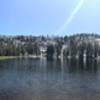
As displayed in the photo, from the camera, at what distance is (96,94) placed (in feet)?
145

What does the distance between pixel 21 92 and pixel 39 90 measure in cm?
349

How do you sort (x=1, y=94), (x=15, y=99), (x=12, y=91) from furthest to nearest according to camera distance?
(x=12, y=91) < (x=1, y=94) < (x=15, y=99)

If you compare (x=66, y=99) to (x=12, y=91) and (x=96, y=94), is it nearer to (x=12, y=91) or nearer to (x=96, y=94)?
(x=96, y=94)

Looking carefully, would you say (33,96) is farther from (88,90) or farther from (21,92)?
(88,90)

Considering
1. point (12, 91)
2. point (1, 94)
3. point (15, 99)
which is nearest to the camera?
point (15, 99)

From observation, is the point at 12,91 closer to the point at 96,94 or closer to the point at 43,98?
the point at 43,98

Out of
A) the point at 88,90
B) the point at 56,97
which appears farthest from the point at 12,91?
the point at 88,90

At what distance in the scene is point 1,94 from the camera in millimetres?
42375

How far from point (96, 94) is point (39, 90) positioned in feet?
28.1

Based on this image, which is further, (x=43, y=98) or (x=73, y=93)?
(x=73, y=93)

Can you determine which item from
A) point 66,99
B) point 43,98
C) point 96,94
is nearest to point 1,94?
point 43,98

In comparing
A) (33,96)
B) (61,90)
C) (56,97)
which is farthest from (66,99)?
(61,90)

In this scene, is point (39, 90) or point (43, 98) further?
point (39, 90)

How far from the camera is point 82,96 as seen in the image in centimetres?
4256
